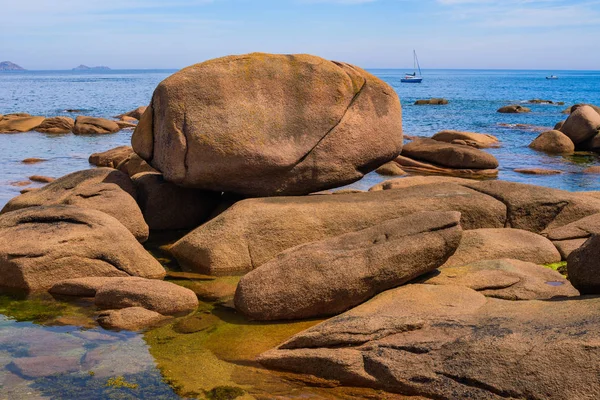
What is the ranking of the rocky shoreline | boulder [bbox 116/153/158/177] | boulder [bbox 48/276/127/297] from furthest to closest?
boulder [bbox 116/153/158/177] < boulder [bbox 48/276/127/297] < the rocky shoreline

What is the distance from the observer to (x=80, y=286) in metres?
9.96

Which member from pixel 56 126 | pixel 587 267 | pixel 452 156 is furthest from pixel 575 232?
pixel 56 126

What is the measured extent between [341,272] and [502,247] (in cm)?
351

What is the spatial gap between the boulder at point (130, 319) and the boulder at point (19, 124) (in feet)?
107

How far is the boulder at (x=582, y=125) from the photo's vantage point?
3216 cm

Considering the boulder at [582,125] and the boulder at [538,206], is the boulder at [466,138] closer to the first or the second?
the boulder at [582,125]

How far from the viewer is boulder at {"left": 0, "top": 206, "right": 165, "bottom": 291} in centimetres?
1026

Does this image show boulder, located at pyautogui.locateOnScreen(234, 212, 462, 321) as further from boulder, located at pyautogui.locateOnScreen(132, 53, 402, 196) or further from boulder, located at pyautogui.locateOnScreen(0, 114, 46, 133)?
boulder, located at pyautogui.locateOnScreen(0, 114, 46, 133)

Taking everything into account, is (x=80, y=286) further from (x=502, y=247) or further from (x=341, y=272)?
(x=502, y=247)

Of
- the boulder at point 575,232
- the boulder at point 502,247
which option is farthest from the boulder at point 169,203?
the boulder at point 575,232

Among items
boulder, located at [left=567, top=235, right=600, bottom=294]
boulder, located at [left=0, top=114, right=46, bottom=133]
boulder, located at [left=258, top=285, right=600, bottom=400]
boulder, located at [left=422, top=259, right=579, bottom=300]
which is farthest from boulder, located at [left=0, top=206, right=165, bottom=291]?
boulder, located at [left=0, top=114, right=46, bottom=133]

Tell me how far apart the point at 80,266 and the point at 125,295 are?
1466mm

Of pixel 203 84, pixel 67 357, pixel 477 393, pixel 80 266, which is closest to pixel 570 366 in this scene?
pixel 477 393

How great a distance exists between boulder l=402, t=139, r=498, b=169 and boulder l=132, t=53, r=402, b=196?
1239 cm
